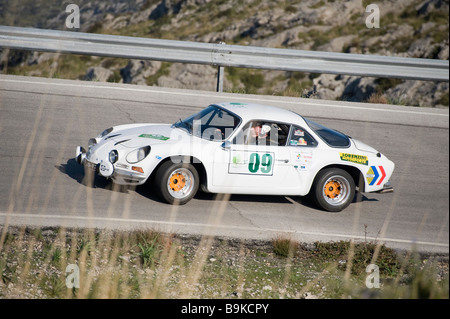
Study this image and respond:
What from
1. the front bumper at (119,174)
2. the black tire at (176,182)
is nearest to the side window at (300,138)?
the black tire at (176,182)

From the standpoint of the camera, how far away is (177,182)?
770cm

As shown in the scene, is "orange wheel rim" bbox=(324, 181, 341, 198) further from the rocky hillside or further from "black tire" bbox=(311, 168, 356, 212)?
the rocky hillside

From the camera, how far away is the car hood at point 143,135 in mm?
7805

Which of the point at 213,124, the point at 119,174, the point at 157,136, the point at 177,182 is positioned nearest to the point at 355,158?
the point at 213,124

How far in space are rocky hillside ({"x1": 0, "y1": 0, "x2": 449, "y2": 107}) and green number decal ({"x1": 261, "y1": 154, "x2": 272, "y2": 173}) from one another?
17.6m

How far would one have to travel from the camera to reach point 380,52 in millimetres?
40406

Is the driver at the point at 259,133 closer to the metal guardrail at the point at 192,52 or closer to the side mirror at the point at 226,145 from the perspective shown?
the side mirror at the point at 226,145

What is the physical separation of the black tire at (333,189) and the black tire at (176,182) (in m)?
1.82

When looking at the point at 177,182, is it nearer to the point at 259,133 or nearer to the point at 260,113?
the point at 259,133

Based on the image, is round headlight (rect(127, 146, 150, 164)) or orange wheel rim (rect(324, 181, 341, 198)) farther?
orange wheel rim (rect(324, 181, 341, 198))

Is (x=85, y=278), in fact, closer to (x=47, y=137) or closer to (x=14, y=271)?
(x=14, y=271)

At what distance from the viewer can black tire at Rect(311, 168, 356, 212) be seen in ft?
26.7

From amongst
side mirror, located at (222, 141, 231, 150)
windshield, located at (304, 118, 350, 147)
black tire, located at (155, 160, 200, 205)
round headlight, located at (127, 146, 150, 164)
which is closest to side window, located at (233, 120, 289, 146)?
side mirror, located at (222, 141, 231, 150)
